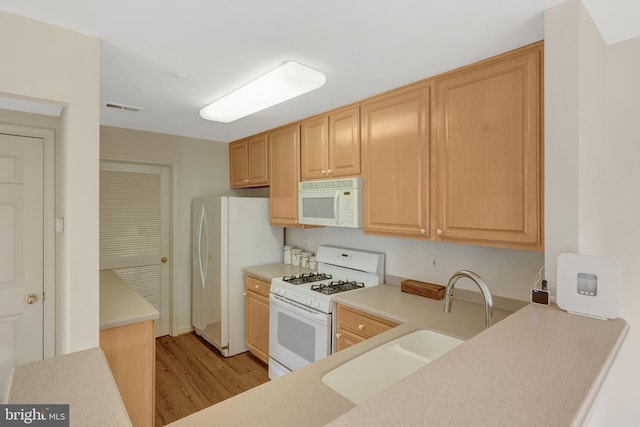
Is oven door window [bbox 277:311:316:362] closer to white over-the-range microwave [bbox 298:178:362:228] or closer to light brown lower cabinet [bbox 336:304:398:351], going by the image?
light brown lower cabinet [bbox 336:304:398:351]

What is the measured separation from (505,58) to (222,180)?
3281 mm

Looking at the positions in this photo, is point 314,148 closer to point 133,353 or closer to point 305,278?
point 305,278

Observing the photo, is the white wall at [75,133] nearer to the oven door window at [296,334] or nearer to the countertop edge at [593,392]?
the oven door window at [296,334]

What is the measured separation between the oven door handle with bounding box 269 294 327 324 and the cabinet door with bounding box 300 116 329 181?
1092mm

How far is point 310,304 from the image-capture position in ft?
8.11

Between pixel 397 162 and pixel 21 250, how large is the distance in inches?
105

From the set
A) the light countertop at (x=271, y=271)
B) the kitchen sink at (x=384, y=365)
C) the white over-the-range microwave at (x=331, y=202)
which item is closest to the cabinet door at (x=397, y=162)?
the white over-the-range microwave at (x=331, y=202)

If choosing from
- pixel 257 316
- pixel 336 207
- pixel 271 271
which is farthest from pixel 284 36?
pixel 257 316

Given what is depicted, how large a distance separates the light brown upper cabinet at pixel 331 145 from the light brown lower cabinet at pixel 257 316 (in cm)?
116

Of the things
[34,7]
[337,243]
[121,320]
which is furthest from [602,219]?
[34,7]

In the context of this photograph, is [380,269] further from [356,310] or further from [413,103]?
[413,103]

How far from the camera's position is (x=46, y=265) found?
7.65 feet

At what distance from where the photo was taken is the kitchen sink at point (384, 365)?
1251 mm

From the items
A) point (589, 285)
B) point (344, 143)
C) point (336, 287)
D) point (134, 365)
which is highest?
point (344, 143)
